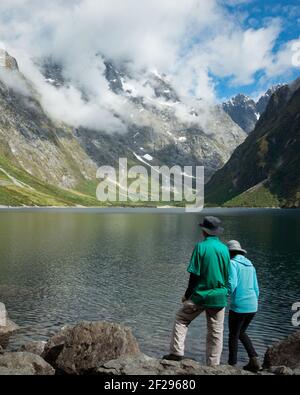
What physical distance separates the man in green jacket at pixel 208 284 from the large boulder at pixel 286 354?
6.58 m

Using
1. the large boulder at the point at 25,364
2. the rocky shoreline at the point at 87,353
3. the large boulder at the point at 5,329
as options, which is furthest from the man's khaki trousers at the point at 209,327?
the large boulder at the point at 5,329

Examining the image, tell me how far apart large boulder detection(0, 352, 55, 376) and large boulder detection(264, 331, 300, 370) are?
11.8 m

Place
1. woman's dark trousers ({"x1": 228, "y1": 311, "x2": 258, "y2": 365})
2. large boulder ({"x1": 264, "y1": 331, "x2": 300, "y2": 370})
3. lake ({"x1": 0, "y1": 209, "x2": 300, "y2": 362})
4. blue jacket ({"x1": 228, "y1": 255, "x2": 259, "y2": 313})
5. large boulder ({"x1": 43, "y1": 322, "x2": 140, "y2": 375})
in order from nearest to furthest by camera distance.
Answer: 1. blue jacket ({"x1": 228, "y1": 255, "x2": 259, "y2": 313})
2. woman's dark trousers ({"x1": 228, "y1": 311, "x2": 258, "y2": 365})
3. large boulder ({"x1": 264, "y1": 331, "x2": 300, "y2": 370})
4. large boulder ({"x1": 43, "y1": 322, "x2": 140, "y2": 375})
5. lake ({"x1": 0, "y1": 209, "x2": 300, "y2": 362})

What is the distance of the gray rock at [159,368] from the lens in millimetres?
17656

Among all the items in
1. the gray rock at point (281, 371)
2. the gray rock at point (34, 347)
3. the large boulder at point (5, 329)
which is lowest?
the large boulder at point (5, 329)

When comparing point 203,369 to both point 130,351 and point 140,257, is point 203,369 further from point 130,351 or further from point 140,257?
point 140,257

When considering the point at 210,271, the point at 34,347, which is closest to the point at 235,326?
the point at 210,271

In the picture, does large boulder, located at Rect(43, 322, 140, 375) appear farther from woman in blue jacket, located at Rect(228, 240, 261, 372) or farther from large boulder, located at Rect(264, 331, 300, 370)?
large boulder, located at Rect(264, 331, 300, 370)

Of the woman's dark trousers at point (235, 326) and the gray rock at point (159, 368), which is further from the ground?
the woman's dark trousers at point (235, 326)

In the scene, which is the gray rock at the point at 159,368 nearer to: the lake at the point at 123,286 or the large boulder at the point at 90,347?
the large boulder at the point at 90,347

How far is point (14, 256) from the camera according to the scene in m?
80.0

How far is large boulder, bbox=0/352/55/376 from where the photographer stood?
67.2 ft

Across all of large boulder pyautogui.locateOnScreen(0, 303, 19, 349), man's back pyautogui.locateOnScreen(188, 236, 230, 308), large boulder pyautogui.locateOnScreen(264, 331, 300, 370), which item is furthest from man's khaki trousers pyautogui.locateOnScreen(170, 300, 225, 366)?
large boulder pyautogui.locateOnScreen(0, 303, 19, 349)
